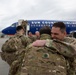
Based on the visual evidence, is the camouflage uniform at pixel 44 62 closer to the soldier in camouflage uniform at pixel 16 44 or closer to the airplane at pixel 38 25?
the soldier in camouflage uniform at pixel 16 44

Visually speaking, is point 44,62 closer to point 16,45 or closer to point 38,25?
point 16,45

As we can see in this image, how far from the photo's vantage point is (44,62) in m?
3.57

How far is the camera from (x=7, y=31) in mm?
39812

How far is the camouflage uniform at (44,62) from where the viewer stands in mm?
3568

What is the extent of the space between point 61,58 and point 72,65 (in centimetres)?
21

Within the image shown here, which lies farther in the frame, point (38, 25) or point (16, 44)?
point (38, 25)

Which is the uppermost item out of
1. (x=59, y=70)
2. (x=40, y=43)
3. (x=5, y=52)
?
(x=40, y=43)

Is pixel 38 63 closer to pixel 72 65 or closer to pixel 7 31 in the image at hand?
pixel 72 65

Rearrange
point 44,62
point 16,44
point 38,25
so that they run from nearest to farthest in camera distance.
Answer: point 44,62 → point 16,44 → point 38,25

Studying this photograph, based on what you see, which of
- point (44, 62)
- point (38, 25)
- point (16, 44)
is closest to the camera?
point (44, 62)

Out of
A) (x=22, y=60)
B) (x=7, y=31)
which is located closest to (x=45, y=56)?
(x=22, y=60)

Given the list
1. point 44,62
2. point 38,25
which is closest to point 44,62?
point 44,62

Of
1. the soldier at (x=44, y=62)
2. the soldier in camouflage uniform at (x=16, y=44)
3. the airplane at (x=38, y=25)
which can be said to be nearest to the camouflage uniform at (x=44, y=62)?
the soldier at (x=44, y=62)

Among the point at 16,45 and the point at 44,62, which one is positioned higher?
the point at 44,62
